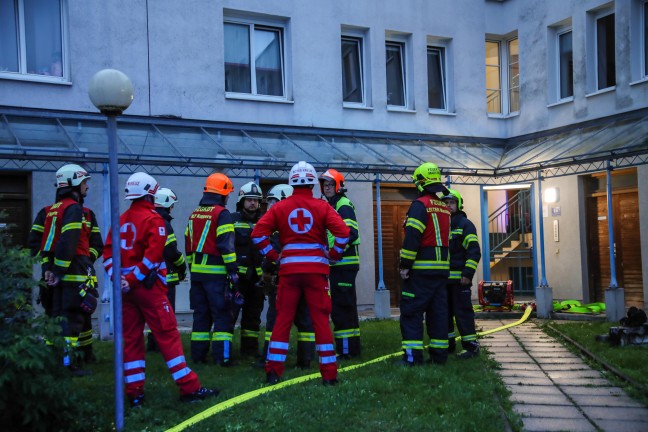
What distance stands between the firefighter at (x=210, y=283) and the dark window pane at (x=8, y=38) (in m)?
7.50

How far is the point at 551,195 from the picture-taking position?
18281 mm

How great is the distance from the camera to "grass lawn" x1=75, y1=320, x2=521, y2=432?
19.4 feet

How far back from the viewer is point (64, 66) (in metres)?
14.7

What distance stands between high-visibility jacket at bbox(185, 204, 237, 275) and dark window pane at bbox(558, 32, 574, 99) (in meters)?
12.5

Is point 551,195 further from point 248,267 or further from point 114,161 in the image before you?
point 114,161

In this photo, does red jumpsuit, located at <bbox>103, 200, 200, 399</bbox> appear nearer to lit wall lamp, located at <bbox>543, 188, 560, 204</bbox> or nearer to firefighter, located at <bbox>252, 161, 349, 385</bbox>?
firefighter, located at <bbox>252, 161, 349, 385</bbox>

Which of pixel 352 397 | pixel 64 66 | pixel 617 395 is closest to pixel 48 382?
pixel 352 397

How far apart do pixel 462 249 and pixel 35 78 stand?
30.5ft

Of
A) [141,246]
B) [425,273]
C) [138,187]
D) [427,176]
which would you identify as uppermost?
[427,176]

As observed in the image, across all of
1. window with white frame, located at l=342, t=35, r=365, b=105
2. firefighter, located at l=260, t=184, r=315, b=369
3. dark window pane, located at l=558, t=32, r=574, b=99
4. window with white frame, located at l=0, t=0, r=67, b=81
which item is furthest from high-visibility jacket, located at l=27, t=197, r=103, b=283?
dark window pane, located at l=558, t=32, r=574, b=99

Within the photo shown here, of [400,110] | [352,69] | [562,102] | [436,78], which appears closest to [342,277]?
[400,110]

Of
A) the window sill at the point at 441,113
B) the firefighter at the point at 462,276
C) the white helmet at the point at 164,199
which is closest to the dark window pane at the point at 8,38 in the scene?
the white helmet at the point at 164,199

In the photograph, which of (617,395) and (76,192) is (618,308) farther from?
(76,192)

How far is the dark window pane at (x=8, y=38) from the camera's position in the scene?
14203 mm
